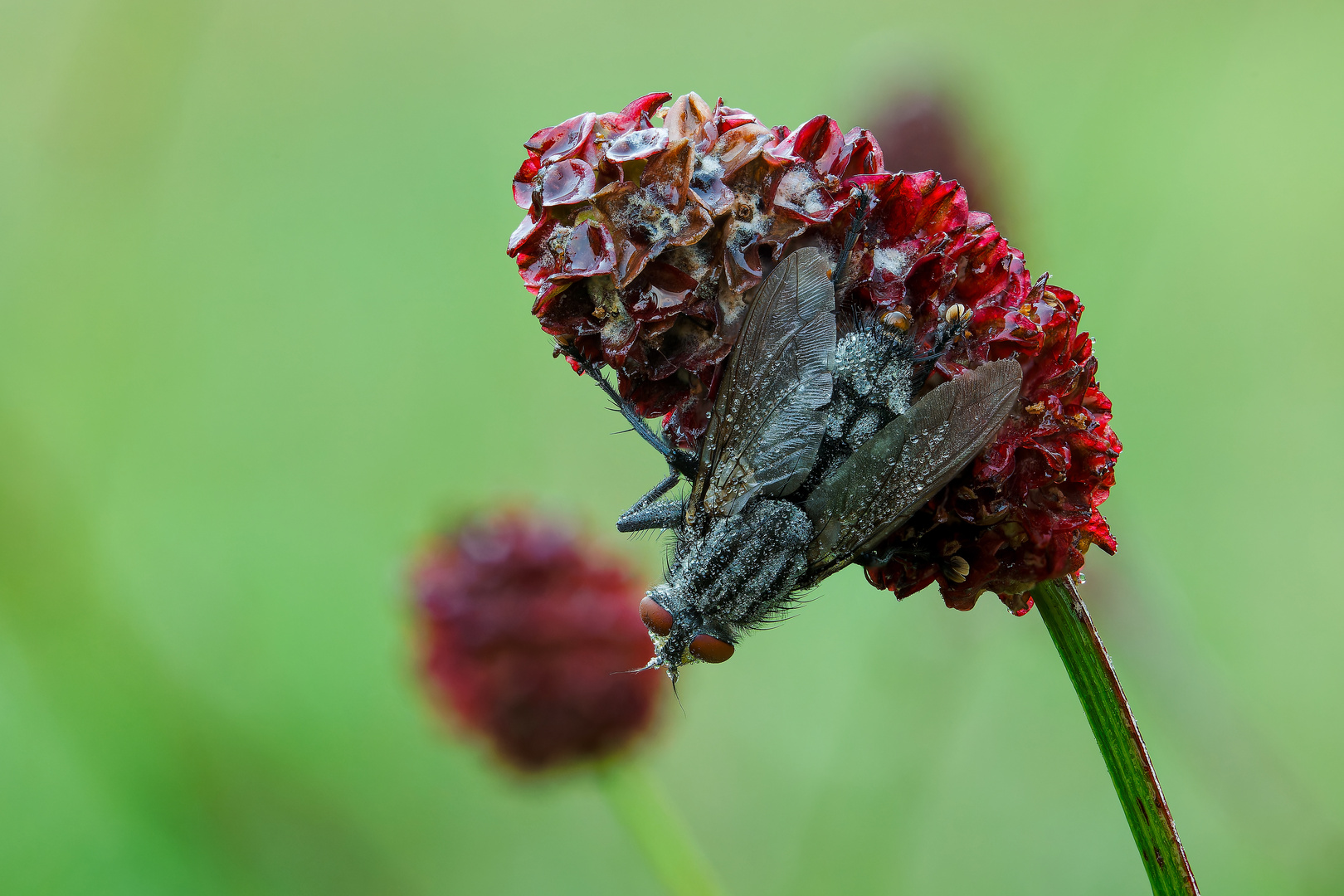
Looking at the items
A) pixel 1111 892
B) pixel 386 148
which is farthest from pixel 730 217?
pixel 386 148

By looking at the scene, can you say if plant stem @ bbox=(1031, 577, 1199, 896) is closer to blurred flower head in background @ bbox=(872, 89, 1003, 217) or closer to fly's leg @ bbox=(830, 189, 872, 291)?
fly's leg @ bbox=(830, 189, 872, 291)

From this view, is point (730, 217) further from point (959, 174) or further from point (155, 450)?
point (155, 450)

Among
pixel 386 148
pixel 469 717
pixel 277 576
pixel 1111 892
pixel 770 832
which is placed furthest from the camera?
pixel 386 148

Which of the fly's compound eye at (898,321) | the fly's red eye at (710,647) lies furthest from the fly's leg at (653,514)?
the fly's compound eye at (898,321)

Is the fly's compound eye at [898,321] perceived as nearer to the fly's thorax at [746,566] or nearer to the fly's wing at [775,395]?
the fly's wing at [775,395]

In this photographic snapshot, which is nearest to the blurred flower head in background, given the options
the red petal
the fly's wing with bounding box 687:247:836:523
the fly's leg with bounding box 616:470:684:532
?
the fly's leg with bounding box 616:470:684:532
